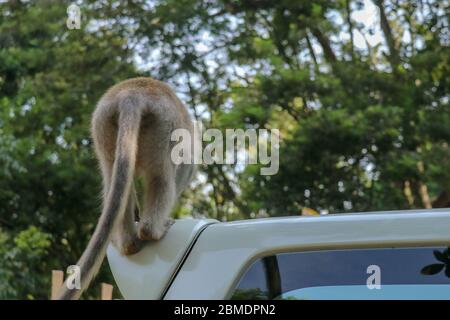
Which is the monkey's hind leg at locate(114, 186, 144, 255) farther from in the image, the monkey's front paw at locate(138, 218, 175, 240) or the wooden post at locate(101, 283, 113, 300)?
the wooden post at locate(101, 283, 113, 300)

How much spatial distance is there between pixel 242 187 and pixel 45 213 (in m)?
3.64

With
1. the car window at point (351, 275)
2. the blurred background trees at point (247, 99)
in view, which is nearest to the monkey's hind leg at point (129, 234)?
the car window at point (351, 275)

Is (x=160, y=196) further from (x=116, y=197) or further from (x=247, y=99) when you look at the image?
(x=247, y=99)

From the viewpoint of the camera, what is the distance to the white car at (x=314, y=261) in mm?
1871

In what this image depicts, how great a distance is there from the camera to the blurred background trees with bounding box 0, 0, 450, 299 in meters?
12.0

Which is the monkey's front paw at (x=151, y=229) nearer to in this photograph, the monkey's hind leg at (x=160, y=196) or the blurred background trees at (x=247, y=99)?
the monkey's hind leg at (x=160, y=196)

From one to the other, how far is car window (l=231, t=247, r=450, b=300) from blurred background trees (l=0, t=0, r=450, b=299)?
9770mm

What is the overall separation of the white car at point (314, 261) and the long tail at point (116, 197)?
538mm

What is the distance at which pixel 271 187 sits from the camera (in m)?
12.4

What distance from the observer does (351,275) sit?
1903 mm

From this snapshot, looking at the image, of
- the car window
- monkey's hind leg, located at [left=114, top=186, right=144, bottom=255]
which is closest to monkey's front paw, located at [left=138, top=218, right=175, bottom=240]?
monkey's hind leg, located at [left=114, top=186, right=144, bottom=255]
